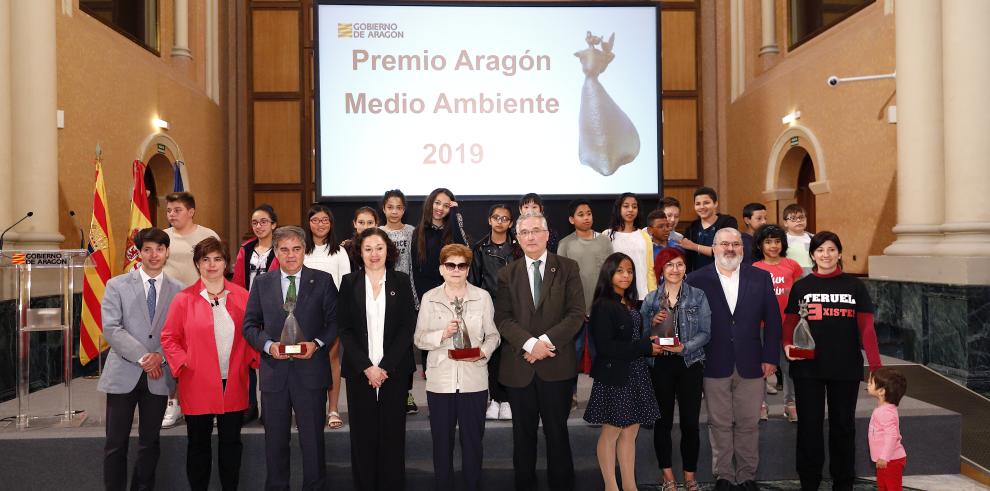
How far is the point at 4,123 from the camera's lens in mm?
5723

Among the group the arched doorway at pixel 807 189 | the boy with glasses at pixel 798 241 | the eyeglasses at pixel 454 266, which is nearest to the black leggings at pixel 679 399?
the eyeglasses at pixel 454 266

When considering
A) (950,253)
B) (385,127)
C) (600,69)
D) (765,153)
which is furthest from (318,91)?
(950,253)

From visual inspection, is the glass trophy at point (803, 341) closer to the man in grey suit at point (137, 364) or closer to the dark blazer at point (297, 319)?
the dark blazer at point (297, 319)

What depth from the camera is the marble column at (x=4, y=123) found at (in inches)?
224

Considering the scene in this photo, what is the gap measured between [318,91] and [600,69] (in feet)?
10.5

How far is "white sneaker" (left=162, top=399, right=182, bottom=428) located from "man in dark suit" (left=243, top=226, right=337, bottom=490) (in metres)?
1.00

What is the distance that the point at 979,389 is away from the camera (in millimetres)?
5648

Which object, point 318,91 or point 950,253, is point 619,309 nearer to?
point 950,253

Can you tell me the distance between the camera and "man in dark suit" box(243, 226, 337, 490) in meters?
3.52

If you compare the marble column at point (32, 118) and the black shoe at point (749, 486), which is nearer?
the black shoe at point (749, 486)

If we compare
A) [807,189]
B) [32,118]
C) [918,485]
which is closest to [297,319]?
[918,485]

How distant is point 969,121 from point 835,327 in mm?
3429

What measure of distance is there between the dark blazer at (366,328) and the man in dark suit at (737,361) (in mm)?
1431

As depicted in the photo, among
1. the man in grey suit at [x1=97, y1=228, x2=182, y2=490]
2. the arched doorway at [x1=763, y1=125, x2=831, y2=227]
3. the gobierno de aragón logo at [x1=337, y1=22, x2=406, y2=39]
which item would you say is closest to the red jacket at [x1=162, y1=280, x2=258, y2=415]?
the man in grey suit at [x1=97, y1=228, x2=182, y2=490]
